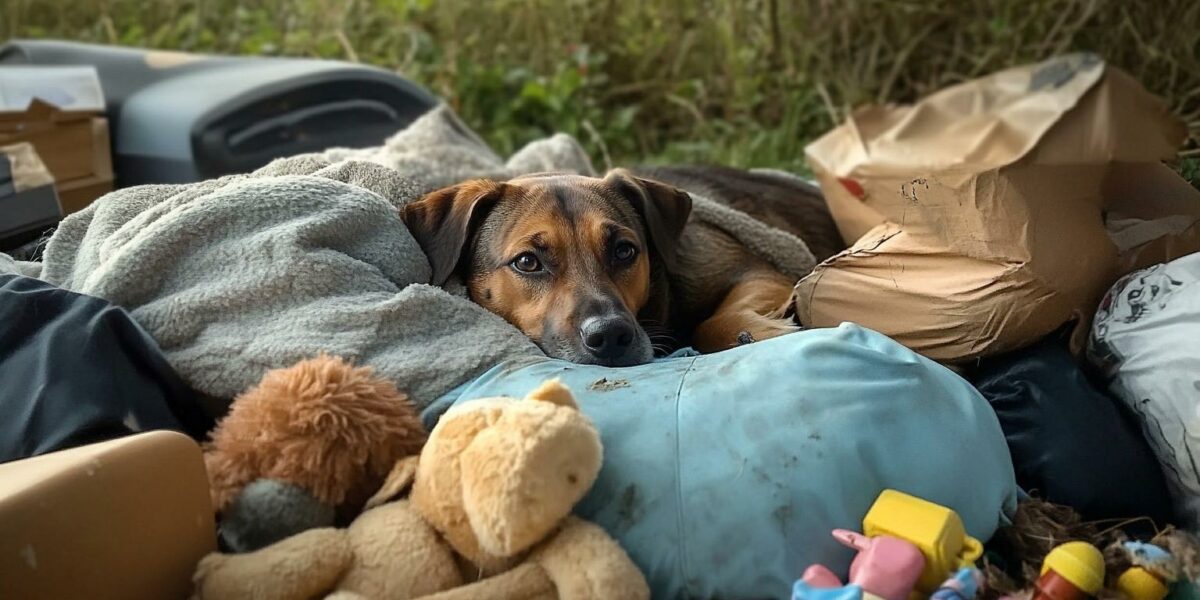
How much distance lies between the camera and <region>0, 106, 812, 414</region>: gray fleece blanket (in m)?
1.92

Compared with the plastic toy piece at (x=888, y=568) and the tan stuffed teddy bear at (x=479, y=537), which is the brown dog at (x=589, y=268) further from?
the plastic toy piece at (x=888, y=568)

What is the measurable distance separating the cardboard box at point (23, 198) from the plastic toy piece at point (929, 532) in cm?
227

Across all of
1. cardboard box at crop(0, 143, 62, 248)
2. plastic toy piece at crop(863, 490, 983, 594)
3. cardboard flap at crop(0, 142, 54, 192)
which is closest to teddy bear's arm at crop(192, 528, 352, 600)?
plastic toy piece at crop(863, 490, 983, 594)

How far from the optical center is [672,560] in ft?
5.22

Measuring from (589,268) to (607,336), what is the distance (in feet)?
0.91

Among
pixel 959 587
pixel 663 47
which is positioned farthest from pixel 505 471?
pixel 663 47

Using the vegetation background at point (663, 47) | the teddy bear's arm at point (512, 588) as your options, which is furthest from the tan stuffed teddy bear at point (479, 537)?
the vegetation background at point (663, 47)

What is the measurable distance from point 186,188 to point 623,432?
123cm

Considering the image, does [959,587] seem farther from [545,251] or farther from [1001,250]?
[545,251]

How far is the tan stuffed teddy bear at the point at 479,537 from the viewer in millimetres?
1473

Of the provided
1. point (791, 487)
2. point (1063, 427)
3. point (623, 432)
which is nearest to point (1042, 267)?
point (1063, 427)

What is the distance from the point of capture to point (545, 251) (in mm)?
2455

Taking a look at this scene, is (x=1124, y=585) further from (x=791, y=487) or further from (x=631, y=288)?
(x=631, y=288)

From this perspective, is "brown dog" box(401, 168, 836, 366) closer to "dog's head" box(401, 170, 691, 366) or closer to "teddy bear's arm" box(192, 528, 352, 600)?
"dog's head" box(401, 170, 691, 366)
